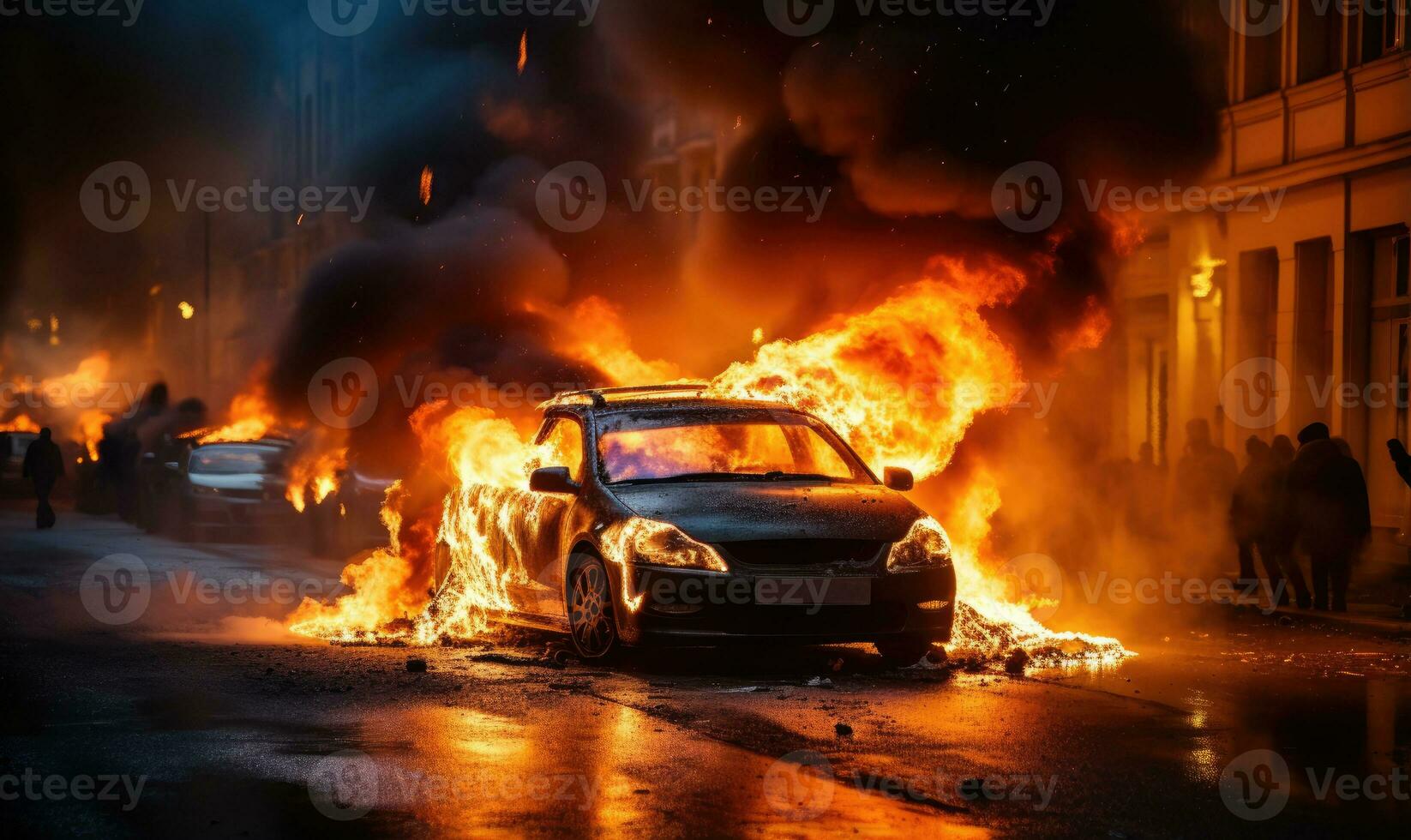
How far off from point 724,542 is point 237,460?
18924 mm

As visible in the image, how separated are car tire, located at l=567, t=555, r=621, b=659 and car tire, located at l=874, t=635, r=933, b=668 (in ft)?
5.11

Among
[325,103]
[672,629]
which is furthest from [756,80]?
[325,103]

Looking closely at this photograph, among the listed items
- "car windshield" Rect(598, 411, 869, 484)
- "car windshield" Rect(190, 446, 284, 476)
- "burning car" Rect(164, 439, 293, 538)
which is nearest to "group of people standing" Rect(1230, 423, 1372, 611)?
"car windshield" Rect(598, 411, 869, 484)

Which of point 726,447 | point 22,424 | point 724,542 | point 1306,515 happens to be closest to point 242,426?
point 1306,515

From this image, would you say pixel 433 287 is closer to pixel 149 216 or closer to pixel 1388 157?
pixel 1388 157

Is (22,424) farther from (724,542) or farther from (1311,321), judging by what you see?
(724,542)

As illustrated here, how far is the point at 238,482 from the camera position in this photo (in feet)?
92.2

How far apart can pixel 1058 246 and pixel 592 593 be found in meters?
6.25

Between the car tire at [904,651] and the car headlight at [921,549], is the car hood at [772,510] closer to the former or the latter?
the car headlight at [921,549]

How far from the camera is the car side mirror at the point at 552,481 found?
1209cm

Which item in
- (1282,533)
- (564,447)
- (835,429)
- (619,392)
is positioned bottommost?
(1282,533)

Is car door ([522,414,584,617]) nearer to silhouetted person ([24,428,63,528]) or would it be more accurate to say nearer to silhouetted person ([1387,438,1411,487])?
silhouetted person ([1387,438,1411,487])

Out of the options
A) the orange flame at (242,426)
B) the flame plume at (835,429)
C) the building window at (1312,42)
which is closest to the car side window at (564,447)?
the flame plume at (835,429)

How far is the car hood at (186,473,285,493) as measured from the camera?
28078 millimetres
